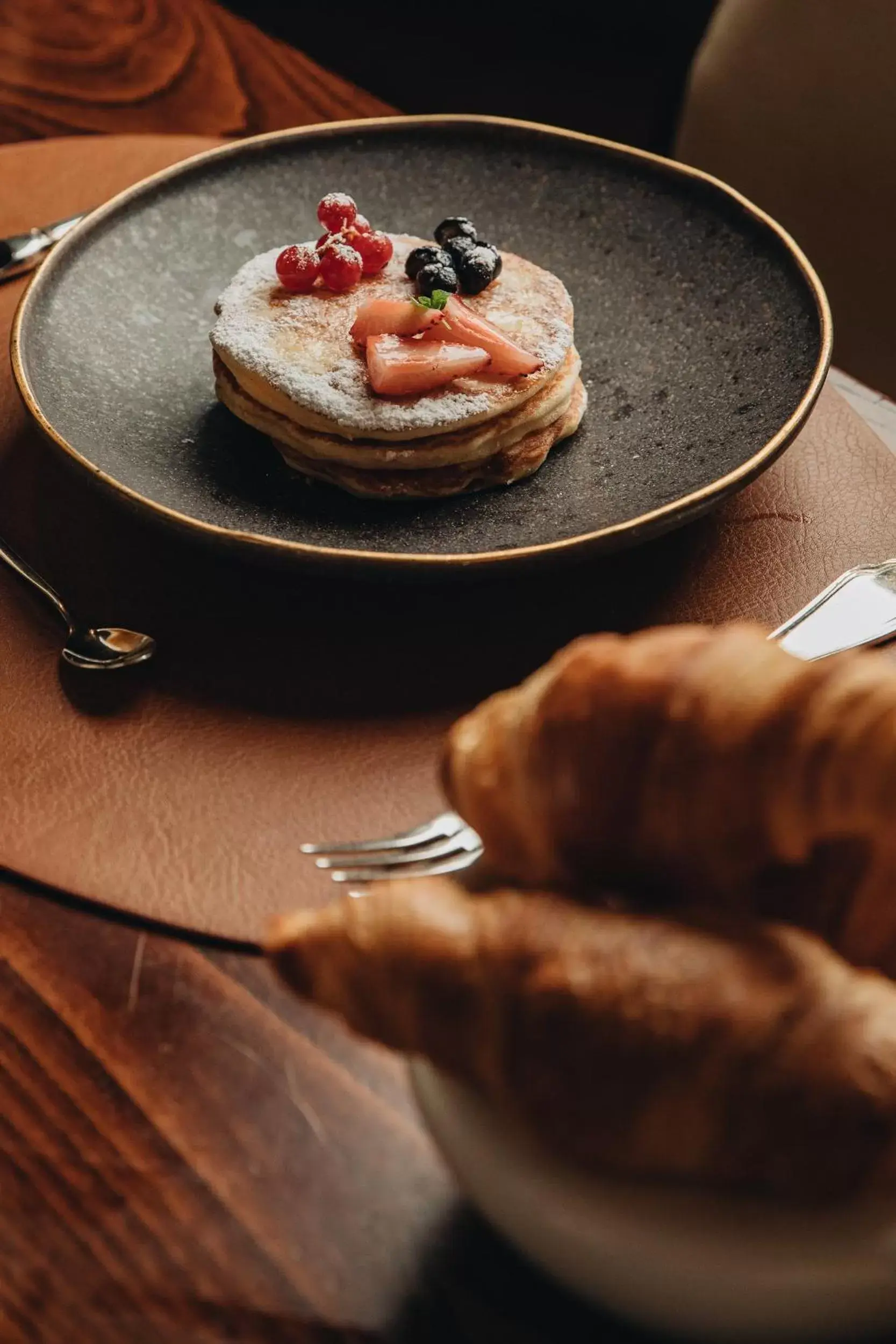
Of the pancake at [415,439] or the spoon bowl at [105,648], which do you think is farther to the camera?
the pancake at [415,439]

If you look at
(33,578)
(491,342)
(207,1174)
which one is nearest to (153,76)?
(491,342)

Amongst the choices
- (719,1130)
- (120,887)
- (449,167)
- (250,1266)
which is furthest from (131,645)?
(449,167)

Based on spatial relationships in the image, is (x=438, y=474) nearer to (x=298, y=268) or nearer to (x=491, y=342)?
(x=491, y=342)

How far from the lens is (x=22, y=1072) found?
1.98ft

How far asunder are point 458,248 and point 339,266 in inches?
4.2

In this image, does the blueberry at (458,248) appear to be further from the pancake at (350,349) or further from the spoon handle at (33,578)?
the spoon handle at (33,578)

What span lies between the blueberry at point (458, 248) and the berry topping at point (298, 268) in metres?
0.11

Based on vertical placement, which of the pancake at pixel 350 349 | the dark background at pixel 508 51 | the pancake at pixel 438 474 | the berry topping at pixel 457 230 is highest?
the berry topping at pixel 457 230

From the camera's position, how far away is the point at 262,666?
843mm

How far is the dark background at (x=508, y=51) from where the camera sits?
292 cm

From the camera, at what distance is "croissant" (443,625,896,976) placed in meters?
0.44

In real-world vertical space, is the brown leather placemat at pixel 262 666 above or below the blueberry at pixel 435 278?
below

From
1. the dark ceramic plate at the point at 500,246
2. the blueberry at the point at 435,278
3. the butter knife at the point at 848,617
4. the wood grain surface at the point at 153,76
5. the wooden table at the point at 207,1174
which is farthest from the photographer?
the wood grain surface at the point at 153,76

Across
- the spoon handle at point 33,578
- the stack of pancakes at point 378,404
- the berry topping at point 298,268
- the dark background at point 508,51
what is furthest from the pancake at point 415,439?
the dark background at point 508,51
